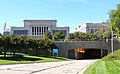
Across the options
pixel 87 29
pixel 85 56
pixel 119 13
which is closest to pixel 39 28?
pixel 87 29

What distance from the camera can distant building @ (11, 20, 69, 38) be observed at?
612 feet

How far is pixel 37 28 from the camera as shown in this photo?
616 feet

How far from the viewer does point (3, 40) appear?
224 ft

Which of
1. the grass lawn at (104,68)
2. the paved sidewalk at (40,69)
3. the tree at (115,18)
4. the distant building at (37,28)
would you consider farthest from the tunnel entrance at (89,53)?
the paved sidewalk at (40,69)

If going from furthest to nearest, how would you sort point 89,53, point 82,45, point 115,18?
point 89,53 → point 82,45 → point 115,18

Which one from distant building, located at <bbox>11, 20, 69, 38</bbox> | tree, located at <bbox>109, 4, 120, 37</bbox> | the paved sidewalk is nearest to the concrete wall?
tree, located at <bbox>109, 4, 120, 37</bbox>

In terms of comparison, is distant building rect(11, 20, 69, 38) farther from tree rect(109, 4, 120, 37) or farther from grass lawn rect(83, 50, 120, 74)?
grass lawn rect(83, 50, 120, 74)

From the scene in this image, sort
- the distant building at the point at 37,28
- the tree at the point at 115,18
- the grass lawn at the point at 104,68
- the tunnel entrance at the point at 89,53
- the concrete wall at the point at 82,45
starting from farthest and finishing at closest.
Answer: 1. the distant building at the point at 37,28
2. the tunnel entrance at the point at 89,53
3. the concrete wall at the point at 82,45
4. the tree at the point at 115,18
5. the grass lawn at the point at 104,68

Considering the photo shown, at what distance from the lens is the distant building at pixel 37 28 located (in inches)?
7346

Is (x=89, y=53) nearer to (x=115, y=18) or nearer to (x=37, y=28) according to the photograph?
(x=115, y=18)

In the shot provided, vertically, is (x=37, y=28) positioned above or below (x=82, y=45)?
above

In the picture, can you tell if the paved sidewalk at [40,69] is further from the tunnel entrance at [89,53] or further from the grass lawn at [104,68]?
the tunnel entrance at [89,53]

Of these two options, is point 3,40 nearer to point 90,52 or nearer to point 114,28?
point 114,28

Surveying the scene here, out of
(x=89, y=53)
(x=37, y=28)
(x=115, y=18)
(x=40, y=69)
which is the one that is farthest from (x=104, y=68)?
(x=37, y=28)
